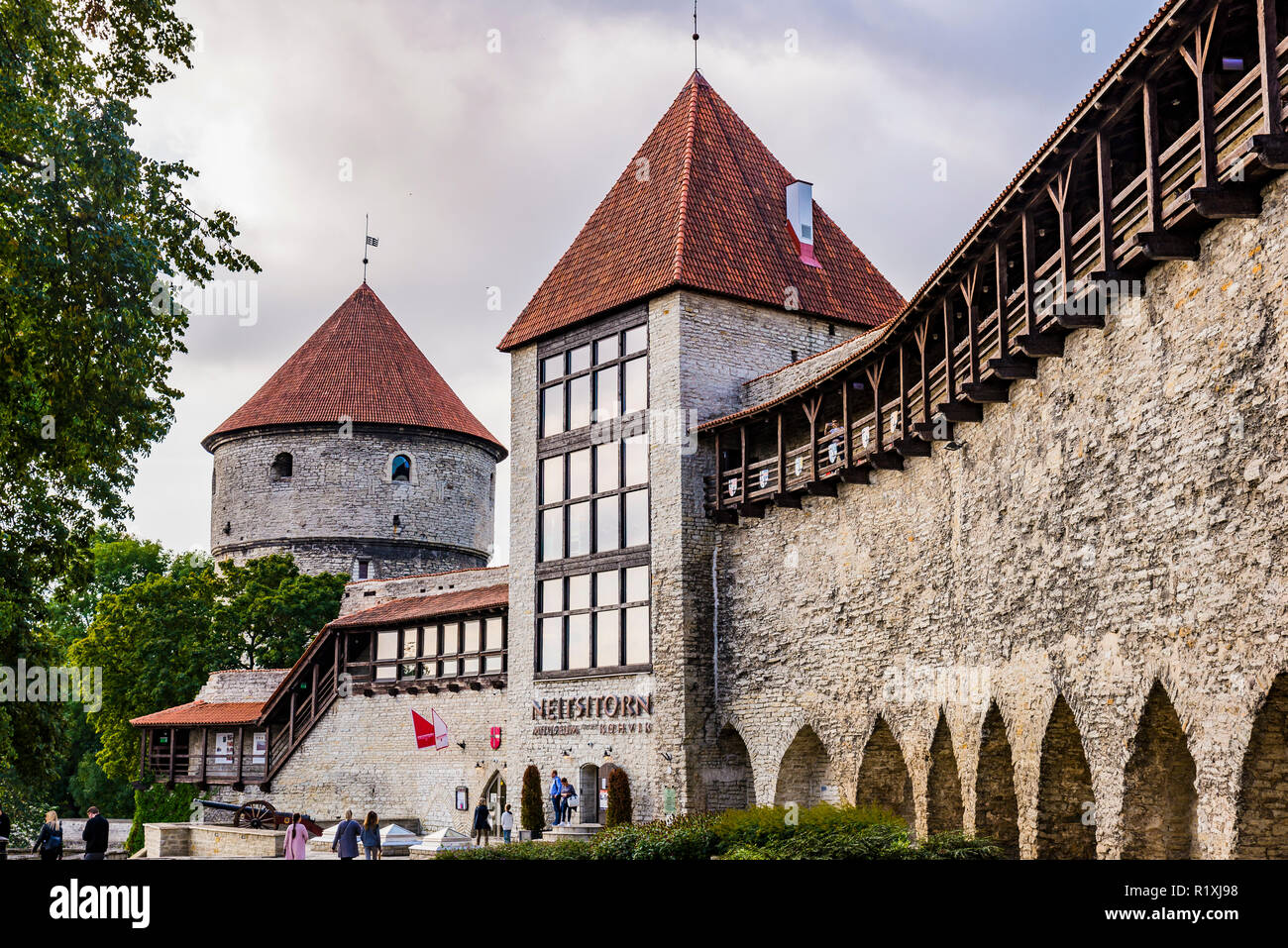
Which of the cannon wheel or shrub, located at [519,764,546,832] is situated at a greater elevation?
shrub, located at [519,764,546,832]

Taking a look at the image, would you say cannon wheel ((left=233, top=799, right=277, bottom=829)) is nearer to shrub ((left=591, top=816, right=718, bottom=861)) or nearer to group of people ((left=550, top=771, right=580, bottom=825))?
group of people ((left=550, top=771, right=580, bottom=825))

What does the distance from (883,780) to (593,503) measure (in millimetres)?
10048

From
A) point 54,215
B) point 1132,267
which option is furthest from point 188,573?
point 1132,267

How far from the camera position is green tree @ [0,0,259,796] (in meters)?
14.0

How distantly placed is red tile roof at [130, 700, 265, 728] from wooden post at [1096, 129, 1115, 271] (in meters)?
31.0

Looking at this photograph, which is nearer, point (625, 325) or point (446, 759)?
point (625, 325)

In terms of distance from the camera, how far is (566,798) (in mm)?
27391

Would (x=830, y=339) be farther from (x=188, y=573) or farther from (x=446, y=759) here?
(x=188, y=573)

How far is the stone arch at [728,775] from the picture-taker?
25.5 metres

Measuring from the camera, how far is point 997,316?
1630 cm

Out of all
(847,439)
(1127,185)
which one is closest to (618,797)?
(847,439)

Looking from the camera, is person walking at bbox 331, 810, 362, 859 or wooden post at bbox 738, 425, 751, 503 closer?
person walking at bbox 331, 810, 362, 859

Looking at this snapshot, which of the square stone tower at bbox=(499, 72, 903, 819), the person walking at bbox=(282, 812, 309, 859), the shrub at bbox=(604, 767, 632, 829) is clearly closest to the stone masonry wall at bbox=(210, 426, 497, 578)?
the square stone tower at bbox=(499, 72, 903, 819)
